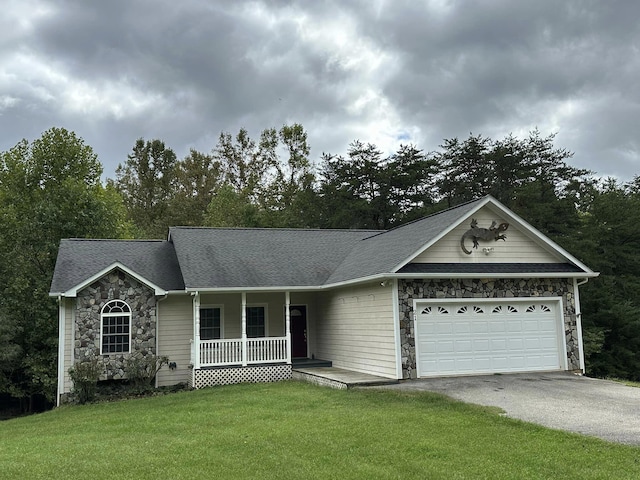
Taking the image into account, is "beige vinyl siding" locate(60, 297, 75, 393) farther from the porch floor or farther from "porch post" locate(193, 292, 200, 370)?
the porch floor

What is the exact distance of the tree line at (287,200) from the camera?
22.0 m

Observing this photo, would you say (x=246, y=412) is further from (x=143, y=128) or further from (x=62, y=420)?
(x=143, y=128)

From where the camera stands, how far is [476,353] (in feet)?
45.3

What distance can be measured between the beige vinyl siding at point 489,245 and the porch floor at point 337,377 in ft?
10.1

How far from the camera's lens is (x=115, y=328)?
15266 millimetres

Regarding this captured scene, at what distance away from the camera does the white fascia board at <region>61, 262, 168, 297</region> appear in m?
14.6

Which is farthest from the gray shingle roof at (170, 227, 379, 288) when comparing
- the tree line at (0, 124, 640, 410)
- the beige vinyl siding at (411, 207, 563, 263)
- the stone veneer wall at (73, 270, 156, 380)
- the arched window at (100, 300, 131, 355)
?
the tree line at (0, 124, 640, 410)

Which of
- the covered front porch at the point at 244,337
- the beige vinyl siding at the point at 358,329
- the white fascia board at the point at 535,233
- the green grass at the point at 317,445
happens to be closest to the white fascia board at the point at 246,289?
the covered front porch at the point at 244,337

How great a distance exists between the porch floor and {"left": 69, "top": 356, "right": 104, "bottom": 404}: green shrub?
5344 mm

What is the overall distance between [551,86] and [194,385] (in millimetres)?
17140

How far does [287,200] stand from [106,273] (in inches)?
908

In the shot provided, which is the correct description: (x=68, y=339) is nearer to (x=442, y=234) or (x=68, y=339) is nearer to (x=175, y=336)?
(x=175, y=336)

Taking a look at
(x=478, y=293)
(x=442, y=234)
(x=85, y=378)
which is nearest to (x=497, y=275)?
(x=478, y=293)

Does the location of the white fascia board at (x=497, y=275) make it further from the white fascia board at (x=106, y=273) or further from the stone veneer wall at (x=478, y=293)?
the white fascia board at (x=106, y=273)
